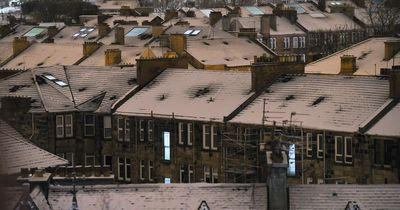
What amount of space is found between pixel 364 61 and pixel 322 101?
57.6ft

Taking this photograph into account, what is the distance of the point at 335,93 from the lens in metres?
39.9

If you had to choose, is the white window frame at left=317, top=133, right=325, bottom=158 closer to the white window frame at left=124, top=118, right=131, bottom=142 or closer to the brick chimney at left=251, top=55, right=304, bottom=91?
the brick chimney at left=251, top=55, right=304, bottom=91

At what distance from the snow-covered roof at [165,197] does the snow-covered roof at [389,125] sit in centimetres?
1283

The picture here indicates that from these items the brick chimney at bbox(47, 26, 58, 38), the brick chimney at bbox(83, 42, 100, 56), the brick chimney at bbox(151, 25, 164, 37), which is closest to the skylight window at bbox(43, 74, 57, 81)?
the brick chimney at bbox(83, 42, 100, 56)

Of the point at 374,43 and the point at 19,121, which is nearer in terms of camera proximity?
the point at 19,121

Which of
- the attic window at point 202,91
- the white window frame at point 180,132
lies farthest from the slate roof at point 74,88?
the white window frame at point 180,132

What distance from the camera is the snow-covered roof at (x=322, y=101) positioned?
3722 centimetres

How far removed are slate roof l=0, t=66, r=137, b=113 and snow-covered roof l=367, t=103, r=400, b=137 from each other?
14978 millimetres

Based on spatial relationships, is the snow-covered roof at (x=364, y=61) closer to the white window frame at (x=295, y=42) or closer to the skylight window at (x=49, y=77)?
the skylight window at (x=49, y=77)

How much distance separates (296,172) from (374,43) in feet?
82.7

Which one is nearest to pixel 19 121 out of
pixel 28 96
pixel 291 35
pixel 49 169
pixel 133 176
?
pixel 28 96

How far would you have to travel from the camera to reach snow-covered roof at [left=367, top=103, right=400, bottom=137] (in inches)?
1347

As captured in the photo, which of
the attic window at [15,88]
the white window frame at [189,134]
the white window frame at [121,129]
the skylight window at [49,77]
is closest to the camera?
the white window frame at [189,134]

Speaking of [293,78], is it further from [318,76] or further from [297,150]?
[297,150]
